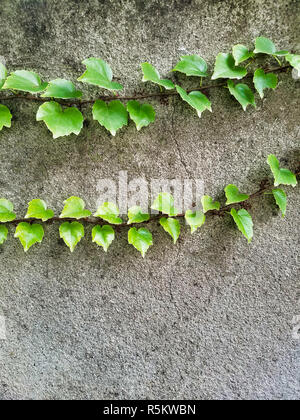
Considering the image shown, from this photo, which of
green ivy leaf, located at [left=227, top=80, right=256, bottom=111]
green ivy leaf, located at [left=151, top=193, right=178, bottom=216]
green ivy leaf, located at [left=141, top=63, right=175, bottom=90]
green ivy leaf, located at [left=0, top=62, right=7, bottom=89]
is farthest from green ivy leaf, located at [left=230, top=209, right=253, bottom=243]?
green ivy leaf, located at [left=0, top=62, right=7, bottom=89]

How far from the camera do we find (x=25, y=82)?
93 cm

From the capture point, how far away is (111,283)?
1119 mm

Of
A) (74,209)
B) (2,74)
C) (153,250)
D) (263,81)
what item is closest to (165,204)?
(153,250)

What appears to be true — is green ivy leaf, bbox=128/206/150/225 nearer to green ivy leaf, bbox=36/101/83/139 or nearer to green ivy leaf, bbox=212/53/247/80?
green ivy leaf, bbox=36/101/83/139

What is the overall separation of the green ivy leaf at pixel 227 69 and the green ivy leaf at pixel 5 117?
70cm

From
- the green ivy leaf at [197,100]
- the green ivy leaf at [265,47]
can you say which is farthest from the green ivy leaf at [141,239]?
the green ivy leaf at [265,47]

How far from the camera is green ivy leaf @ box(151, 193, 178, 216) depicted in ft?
3.35

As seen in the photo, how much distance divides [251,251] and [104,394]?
820 millimetres

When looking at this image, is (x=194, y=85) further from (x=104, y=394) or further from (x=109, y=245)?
(x=104, y=394)

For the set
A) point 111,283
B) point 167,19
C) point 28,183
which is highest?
point 167,19

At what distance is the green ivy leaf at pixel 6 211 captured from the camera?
1006mm

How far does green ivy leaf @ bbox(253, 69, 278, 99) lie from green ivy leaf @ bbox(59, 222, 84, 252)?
0.78 metres

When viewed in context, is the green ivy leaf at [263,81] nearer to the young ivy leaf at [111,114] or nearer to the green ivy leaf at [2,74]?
the young ivy leaf at [111,114]
